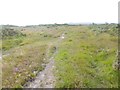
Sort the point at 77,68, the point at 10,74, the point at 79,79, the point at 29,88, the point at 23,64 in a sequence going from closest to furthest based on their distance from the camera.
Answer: the point at 29,88 < the point at 79,79 < the point at 10,74 < the point at 77,68 < the point at 23,64

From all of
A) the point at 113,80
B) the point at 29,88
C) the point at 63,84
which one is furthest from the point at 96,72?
the point at 29,88

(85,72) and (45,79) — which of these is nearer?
(45,79)

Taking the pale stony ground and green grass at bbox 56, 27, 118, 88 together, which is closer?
the pale stony ground

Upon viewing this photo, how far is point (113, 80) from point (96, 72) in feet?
10.7

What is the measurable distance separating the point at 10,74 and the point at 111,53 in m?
17.1

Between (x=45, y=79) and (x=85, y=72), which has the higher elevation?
(x=85, y=72)

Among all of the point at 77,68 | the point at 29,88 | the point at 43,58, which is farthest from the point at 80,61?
the point at 29,88

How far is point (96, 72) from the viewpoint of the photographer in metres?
27.4

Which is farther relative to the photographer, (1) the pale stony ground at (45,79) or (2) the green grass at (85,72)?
(2) the green grass at (85,72)

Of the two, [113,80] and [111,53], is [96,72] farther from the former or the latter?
[111,53]

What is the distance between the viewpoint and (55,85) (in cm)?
2220

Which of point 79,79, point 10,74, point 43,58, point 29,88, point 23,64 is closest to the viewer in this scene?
point 29,88

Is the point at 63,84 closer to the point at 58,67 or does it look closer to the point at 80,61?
the point at 58,67

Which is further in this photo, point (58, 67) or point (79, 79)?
point (58, 67)
